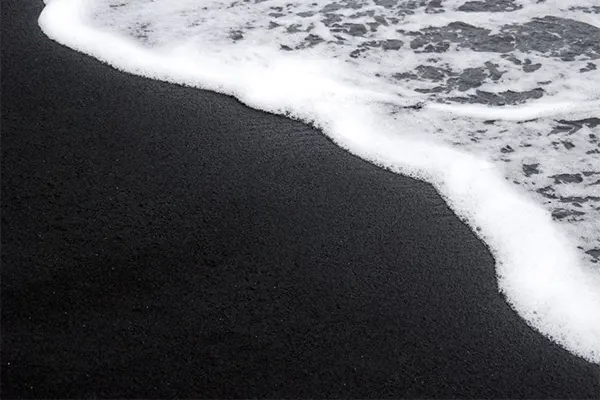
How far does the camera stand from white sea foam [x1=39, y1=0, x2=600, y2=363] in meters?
2.70

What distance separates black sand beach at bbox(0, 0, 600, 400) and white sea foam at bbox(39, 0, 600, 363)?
160 millimetres

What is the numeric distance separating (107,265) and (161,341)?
0.41m

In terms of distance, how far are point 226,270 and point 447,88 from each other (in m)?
1.78

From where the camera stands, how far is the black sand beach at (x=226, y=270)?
2150 millimetres

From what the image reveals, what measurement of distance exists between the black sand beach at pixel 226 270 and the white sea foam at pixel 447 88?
0.52 feet

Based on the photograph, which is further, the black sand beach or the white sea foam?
the white sea foam

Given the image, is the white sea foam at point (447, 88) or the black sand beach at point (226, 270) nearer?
the black sand beach at point (226, 270)

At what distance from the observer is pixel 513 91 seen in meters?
3.60

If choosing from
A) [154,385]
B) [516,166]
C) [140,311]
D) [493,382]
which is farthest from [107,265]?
[516,166]

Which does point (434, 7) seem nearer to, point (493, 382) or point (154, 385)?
point (493, 382)

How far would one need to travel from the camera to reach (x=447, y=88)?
361cm

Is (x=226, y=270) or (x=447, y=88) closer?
(x=226, y=270)

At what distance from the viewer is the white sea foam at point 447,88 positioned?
2.70 meters

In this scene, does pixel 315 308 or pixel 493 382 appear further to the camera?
pixel 315 308
